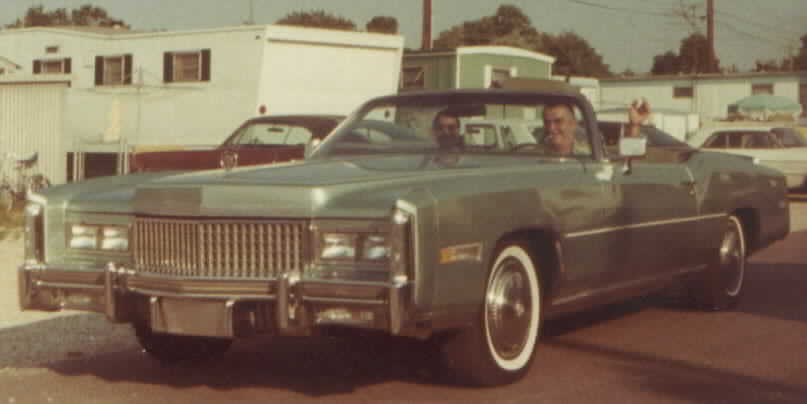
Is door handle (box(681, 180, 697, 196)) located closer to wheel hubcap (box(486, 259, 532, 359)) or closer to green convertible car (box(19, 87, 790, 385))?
green convertible car (box(19, 87, 790, 385))

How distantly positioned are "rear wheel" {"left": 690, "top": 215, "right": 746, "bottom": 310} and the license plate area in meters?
4.09

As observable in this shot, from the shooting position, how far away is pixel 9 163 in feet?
74.5

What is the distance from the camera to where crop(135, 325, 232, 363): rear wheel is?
6.92 metres

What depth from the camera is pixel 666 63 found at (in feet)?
326

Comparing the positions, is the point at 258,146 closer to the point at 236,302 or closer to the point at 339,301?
the point at 236,302

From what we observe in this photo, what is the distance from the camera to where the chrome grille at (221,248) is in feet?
18.6

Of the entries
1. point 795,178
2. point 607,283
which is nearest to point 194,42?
point 795,178

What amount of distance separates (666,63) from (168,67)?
8085 cm

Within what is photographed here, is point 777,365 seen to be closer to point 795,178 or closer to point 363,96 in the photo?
point 363,96

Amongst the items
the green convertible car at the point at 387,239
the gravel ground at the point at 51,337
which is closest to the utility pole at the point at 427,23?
the gravel ground at the point at 51,337

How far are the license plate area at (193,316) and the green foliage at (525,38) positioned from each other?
279 feet

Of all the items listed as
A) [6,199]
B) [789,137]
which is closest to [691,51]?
[789,137]

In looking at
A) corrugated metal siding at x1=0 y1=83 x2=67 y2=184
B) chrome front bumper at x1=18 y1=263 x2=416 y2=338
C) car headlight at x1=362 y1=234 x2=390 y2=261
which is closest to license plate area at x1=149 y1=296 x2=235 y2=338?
chrome front bumper at x1=18 y1=263 x2=416 y2=338

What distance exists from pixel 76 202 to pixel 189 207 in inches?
35.4
